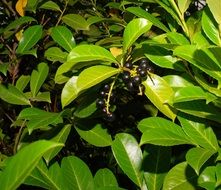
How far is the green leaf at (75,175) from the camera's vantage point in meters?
1.03

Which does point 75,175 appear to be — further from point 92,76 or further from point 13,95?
point 13,95

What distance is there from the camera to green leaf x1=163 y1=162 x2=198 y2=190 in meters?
0.95

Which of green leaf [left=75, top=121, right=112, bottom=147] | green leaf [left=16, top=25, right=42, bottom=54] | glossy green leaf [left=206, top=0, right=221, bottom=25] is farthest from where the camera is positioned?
green leaf [left=16, top=25, right=42, bottom=54]

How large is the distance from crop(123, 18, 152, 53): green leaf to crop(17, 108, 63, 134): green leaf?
1.00 feet

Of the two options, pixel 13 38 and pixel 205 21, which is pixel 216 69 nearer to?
pixel 205 21

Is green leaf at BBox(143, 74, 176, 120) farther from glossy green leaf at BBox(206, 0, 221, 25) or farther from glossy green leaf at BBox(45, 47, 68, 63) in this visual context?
glossy green leaf at BBox(45, 47, 68, 63)

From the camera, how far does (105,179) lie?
1.08 metres

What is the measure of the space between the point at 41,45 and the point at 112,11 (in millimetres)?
370

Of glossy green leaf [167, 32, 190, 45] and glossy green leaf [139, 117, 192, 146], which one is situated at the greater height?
glossy green leaf [167, 32, 190, 45]

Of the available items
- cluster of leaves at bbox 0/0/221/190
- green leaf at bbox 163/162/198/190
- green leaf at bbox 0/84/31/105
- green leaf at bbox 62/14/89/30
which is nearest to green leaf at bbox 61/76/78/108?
cluster of leaves at bbox 0/0/221/190

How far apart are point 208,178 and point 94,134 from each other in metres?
0.46

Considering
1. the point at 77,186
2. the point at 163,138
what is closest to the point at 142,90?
the point at 163,138

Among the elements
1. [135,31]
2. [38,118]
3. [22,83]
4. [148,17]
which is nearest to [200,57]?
[135,31]

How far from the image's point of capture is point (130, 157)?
106cm
